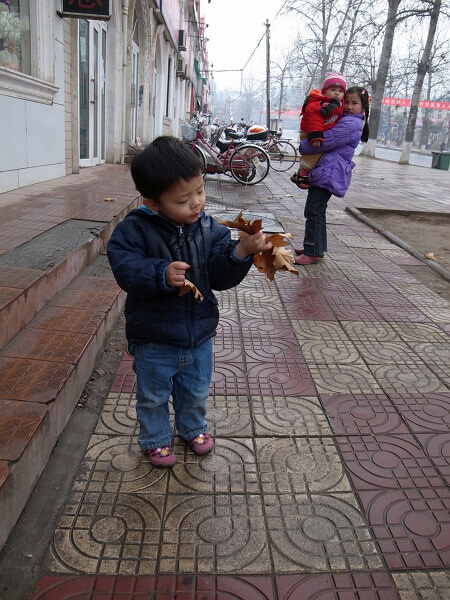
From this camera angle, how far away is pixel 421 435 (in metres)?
2.35

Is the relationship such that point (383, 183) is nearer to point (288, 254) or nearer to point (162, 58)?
point (162, 58)

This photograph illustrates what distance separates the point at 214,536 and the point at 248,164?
31.7 ft

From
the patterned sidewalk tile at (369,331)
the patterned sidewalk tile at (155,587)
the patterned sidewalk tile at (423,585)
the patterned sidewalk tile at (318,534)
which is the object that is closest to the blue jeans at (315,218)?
the patterned sidewalk tile at (369,331)

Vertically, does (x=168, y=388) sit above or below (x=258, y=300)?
above

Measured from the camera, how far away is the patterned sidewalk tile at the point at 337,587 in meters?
1.53

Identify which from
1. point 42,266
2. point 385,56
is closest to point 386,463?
point 42,266

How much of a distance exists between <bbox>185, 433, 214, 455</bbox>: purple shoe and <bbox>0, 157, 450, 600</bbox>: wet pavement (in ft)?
0.19

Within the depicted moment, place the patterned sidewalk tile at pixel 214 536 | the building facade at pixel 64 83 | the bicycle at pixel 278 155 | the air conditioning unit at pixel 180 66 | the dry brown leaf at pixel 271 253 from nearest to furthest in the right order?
the patterned sidewalk tile at pixel 214 536 < the dry brown leaf at pixel 271 253 < the building facade at pixel 64 83 < the bicycle at pixel 278 155 < the air conditioning unit at pixel 180 66

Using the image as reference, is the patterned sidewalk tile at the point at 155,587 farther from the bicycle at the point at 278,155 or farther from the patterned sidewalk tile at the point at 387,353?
the bicycle at the point at 278,155

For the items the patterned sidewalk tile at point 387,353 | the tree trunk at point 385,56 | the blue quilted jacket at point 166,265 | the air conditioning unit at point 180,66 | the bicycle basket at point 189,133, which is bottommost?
the patterned sidewalk tile at point 387,353

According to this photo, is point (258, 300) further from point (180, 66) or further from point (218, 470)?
point (180, 66)

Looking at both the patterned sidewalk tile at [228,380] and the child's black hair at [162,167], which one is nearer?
the child's black hair at [162,167]

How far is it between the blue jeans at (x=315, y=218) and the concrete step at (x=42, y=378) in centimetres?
233

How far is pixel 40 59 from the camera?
5879 mm
